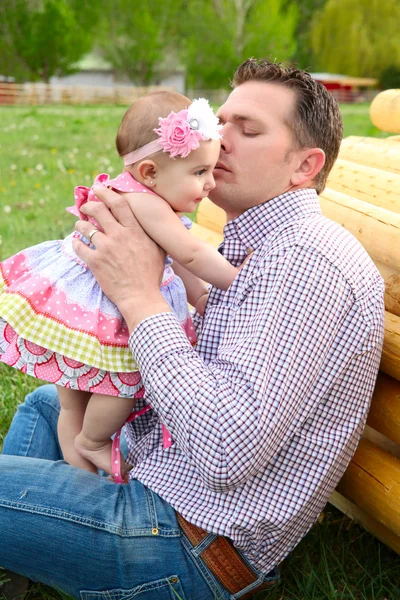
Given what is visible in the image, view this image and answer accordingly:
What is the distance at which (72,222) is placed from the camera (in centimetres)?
826

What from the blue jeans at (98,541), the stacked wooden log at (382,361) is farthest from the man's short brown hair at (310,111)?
the blue jeans at (98,541)

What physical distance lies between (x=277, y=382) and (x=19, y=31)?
3958 cm

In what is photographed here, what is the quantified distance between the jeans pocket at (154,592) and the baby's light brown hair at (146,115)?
145 cm

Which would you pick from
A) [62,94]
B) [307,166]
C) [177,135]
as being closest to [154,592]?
[177,135]

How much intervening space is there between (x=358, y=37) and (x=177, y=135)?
4399 cm

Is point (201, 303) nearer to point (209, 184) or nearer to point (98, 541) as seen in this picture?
point (209, 184)

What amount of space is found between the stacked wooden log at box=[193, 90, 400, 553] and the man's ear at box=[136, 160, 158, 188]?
3.12 ft

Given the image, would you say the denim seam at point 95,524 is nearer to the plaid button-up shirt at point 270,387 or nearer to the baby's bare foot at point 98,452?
the plaid button-up shirt at point 270,387

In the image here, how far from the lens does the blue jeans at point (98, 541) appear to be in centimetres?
253

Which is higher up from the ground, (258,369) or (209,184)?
(209,184)

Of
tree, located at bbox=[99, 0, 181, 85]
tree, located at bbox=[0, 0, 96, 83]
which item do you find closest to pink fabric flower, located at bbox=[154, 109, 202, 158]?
tree, located at bbox=[0, 0, 96, 83]

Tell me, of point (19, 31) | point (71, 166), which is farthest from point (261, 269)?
point (19, 31)

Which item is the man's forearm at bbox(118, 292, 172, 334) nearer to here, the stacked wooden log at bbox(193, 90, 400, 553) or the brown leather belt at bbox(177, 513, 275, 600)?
the brown leather belt at bbox(177, 513, 275, 600)

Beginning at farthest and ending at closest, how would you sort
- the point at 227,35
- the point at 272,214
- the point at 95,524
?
the point at 227,35 → the point at 272,214 → the point at 95,524
